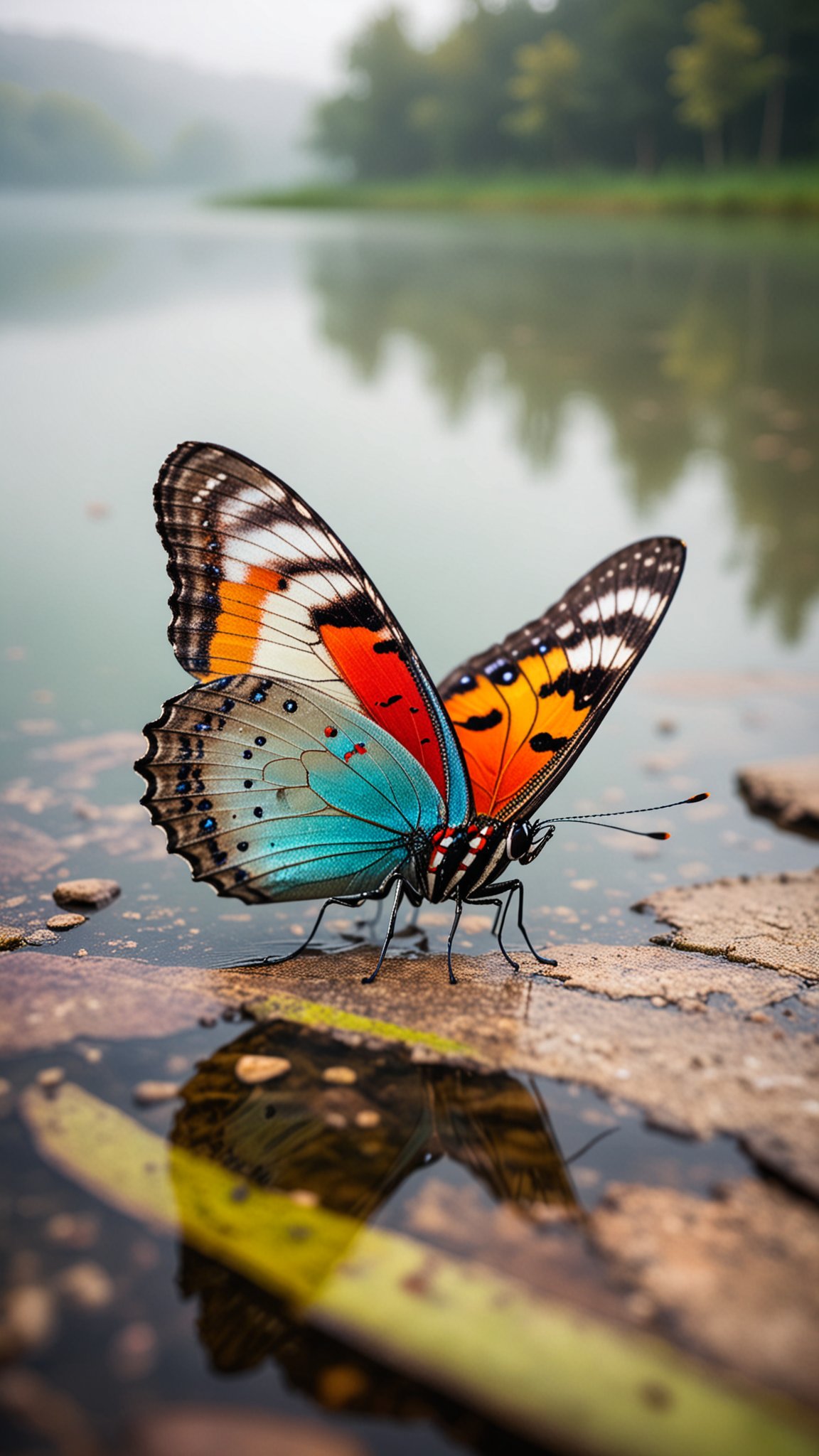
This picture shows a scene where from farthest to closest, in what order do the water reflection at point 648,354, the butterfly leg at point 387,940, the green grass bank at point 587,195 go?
1. the green grass bank at point 587,195
2. the water reflection at point 648,354
3. the butterfly leg at point 387,940

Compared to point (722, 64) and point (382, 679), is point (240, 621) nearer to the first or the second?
point (382, 679)

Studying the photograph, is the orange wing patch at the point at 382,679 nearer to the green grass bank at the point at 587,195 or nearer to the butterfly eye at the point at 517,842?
the butterfly eye at the point at 517,842

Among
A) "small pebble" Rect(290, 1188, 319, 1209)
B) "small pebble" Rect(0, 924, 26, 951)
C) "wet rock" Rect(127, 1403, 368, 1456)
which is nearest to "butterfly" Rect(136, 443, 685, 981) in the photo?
"small pebble" Rect(0, 924, 26, 951)

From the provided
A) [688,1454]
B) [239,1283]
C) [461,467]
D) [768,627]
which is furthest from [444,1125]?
[461,467]

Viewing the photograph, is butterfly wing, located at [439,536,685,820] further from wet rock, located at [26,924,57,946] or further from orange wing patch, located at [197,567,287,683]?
wet rock, located at [26,924,57,946]

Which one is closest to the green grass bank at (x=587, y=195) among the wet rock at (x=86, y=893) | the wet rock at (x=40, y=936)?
the wet rock at (x=86, y=893)

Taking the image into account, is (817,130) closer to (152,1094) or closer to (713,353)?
(713,353)

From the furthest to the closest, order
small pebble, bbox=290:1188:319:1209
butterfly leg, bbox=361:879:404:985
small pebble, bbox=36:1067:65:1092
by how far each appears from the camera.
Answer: butterfly leg, bbox=361:879:404:985, small pebble, bbox=36:1067:65:1092, small pebble, bbox=290:1188:319:1209

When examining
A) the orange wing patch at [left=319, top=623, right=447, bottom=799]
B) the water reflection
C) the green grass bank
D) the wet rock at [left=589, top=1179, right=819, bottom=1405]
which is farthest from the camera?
the green grass bank
